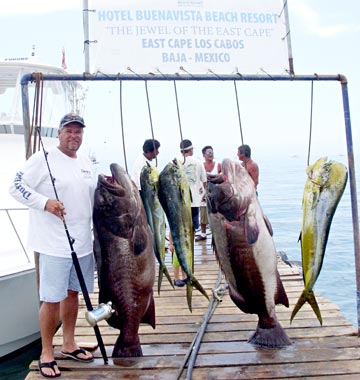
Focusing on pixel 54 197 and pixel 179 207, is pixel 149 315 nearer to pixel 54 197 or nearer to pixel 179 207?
pixel 179 207

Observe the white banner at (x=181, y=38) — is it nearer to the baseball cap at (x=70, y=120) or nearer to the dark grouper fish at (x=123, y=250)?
→ the baseball cap at (x=70, y=120)

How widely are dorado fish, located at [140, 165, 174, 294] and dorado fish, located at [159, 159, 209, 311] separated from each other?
0.11 meters

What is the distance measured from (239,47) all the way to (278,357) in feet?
7.87

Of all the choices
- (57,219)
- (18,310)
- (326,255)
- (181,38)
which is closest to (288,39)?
(181,38)

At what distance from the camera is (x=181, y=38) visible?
12.2ft

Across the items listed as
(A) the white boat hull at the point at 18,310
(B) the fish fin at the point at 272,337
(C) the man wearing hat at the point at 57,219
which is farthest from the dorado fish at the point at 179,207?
(A) the white boat hull at the point at 18,310

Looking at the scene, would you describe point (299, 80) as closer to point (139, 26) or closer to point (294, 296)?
point (139, 26)

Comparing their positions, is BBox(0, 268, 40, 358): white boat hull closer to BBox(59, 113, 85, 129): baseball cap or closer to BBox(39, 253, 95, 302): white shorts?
BBox(39, 253, 95, 302): white shorts

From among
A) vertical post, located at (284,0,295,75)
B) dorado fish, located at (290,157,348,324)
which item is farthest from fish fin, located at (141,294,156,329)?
vertical post, located at (284,0,295,75)

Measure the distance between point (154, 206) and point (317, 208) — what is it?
3.84 feet

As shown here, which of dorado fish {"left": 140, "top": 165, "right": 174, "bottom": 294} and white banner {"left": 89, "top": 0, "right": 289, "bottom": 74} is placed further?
white banner {"left": 89, "top": 0, "right": 289, "bottom": 74}

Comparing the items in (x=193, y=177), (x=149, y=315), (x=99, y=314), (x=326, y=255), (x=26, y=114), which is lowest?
(x=326, y=255)

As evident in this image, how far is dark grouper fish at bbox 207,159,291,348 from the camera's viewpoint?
313cm

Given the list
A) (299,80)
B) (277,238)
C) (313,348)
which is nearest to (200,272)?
(313,348)
